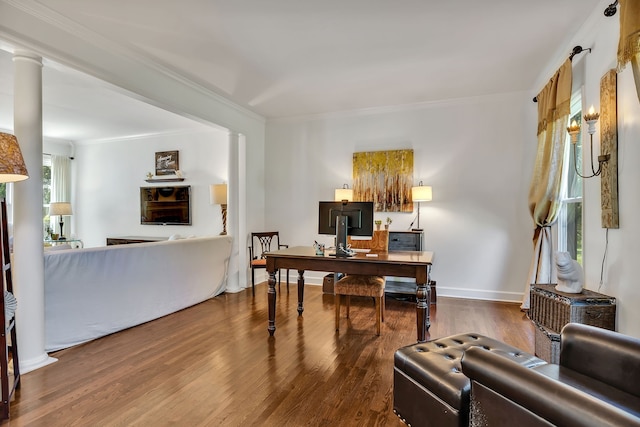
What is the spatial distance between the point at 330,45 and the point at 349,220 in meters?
1.59

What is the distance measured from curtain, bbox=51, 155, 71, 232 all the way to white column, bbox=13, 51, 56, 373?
518cm

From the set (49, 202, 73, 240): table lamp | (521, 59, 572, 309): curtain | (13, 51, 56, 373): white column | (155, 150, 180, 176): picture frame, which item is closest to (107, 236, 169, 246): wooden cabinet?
(49, 202, 73, 240): table lamp

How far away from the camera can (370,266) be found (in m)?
2.73

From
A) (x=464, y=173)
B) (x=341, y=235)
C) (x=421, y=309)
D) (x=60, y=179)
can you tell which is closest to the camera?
(x=421, y=309)

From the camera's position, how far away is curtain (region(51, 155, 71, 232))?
6.61m

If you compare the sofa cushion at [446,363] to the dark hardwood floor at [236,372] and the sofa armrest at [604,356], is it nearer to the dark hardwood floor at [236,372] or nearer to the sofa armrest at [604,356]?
the sofa armrest at [604,356]

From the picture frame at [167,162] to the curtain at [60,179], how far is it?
2.13 meters

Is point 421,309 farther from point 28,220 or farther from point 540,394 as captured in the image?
point 28,220

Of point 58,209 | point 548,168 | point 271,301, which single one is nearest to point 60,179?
point 58,209

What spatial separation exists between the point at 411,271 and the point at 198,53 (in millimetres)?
2774

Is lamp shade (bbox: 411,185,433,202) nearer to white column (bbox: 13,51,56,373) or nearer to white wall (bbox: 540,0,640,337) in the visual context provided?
white wall (bbox: 540,0,640,337)

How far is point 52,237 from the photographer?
611cm

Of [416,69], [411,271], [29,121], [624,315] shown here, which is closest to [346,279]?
[411,271]

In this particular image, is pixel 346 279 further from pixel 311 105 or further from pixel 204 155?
pixel 204 155
